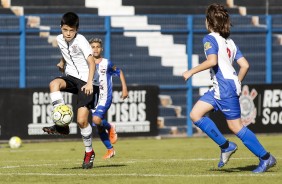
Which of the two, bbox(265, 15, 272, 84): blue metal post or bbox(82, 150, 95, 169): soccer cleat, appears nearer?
bbox(82, 150, 95, 169): soccer cleat

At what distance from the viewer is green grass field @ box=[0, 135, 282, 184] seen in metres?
10.9

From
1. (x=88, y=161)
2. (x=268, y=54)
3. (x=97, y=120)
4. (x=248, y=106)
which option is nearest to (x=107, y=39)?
(x=248, y=106)

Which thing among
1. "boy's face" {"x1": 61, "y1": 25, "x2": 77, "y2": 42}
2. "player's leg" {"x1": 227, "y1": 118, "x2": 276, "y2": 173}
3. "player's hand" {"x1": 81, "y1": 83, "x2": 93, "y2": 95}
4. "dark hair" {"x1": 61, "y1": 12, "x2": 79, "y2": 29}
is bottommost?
"player's leg" {"x1": 227, "y1": 118, "x2": 276, "y2": 173}

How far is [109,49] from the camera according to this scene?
2219 cm

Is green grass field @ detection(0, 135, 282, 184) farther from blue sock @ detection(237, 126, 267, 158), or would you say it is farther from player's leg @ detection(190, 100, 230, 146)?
player's leg @ detection(190, 100, 230, 146)

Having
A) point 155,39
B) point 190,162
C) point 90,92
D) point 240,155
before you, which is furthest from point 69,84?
point 155,39

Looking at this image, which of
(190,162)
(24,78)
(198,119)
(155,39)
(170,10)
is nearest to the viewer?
(198,119)

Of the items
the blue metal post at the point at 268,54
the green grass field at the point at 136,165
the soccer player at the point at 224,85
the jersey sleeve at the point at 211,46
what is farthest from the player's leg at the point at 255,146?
Result: the blue metal post at the point at 268,54

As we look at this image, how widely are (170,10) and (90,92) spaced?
13336 millimetres

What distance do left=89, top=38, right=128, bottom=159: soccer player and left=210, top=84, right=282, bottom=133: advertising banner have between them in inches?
220

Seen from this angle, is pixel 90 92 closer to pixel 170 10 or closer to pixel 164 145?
pixel 164 145

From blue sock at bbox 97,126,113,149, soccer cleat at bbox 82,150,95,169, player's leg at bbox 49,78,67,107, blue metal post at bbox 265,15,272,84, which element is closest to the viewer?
player's leg at bbox 49,78,67,107

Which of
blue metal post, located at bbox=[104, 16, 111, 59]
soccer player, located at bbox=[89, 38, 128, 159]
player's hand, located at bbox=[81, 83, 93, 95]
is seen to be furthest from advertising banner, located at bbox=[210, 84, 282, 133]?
player's hand, located at bbox=[81, 83, 93, 95]

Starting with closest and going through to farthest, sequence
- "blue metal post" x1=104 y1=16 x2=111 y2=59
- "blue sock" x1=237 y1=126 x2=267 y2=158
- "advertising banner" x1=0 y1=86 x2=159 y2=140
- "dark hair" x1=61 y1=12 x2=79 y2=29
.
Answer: "blue sock" x1=237 y1=126 x2=267 y2=158, "dark hair" x1=61 y1=12 x2=79 y2=29, "advertising banner" x1=0 y1=86 x2=159 y2=140, "blue metal post" x1=104 y1=16 x2=111 y2=59
